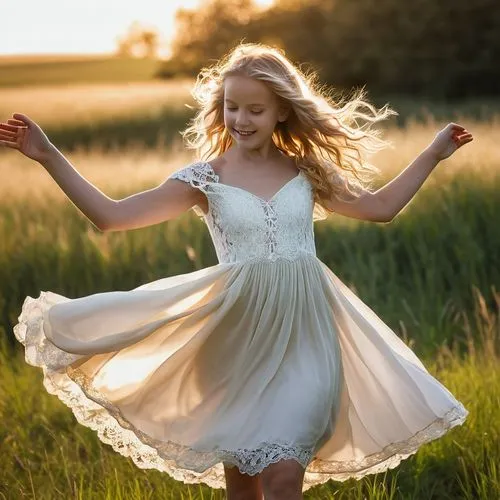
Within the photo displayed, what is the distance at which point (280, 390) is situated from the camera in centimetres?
275

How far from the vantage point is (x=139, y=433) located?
289 cm

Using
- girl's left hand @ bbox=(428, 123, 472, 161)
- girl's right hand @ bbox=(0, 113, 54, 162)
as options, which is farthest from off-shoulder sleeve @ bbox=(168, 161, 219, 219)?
girl's left hand @ bbox=(428, 123, 472, 161)

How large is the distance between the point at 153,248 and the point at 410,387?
4.44m

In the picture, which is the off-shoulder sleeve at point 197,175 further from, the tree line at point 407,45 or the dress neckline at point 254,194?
the tree line at point 407,45

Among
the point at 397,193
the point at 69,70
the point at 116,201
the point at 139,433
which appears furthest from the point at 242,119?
the point at 69,70

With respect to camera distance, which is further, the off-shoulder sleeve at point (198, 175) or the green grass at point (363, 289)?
the green grass at point (363, 289)

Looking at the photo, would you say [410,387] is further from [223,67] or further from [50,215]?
[50,215]

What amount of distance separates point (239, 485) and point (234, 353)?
1.37ft

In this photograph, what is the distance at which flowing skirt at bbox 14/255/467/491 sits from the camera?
2799 mm

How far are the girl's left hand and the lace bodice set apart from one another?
19.9 inches

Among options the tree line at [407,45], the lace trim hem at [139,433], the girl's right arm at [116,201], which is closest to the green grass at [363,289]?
the lace trim hem at [139,433]

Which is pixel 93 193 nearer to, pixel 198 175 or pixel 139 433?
pixel 198 175

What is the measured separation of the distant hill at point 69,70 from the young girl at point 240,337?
47.7 metres

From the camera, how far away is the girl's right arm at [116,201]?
2.95 meters
